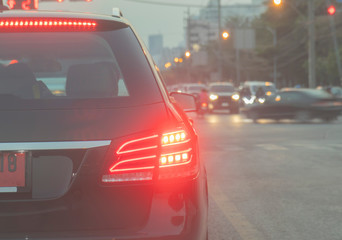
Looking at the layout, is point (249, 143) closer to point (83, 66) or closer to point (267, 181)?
point (267, 181)

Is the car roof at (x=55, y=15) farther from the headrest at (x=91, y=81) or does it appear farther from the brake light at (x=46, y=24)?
the headrest at (x=91, y=81)

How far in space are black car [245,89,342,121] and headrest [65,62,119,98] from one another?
22.9 meters

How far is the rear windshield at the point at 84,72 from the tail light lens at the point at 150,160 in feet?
0.65

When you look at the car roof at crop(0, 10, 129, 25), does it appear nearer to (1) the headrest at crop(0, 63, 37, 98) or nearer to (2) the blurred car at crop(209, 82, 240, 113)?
(1) the headrest at crop(0, 63, 37, 98)

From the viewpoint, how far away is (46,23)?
3.36m

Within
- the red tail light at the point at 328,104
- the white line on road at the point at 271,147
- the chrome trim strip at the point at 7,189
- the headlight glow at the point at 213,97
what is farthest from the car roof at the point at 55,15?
the headlight glow at the point at 213,97

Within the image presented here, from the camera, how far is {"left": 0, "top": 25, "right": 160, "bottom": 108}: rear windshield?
310 cm

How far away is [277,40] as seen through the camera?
86250 millimetres

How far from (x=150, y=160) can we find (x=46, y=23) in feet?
2.98

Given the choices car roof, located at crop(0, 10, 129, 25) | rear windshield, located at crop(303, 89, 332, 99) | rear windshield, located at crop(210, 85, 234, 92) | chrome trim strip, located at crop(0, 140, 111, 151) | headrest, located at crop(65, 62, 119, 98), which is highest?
car roof, located at crop(0, 10, 129, 25)

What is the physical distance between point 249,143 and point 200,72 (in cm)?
12359

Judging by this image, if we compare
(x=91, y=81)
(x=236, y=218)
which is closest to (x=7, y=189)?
(x=91, y=81)

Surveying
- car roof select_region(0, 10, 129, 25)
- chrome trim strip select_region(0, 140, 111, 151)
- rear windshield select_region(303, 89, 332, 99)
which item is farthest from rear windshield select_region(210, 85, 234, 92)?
chrome trim strip select_region(0, 140, 111, 151)

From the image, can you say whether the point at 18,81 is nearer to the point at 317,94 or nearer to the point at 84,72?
the point at 84,72
